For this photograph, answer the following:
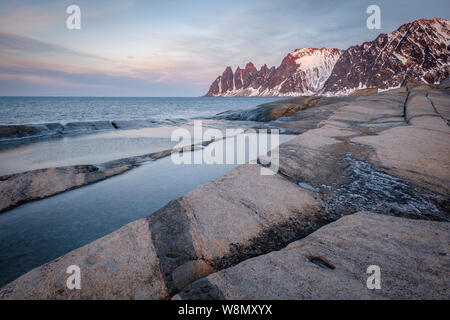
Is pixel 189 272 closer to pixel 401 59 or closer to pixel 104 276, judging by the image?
pixel 104 276

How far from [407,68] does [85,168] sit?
169 meters

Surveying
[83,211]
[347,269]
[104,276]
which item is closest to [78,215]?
[83,211]

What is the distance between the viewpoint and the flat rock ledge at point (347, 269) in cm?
184

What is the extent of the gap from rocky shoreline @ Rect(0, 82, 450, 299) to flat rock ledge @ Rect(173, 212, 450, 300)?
10 mm

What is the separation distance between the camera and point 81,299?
2.13 metres

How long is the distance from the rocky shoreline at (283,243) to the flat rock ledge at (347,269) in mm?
10

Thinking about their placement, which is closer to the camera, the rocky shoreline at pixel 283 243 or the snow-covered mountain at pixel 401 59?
the rocky shoreline at pixel 283 243

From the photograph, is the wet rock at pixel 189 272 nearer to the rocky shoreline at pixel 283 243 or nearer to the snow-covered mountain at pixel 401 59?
the rocky shoreline at pixel 283 243

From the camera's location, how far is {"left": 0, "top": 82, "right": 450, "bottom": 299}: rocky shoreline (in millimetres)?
1982

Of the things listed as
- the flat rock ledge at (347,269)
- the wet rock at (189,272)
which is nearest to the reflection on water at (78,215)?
the wet rock at (189,272)

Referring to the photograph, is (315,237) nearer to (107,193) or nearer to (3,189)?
(107,193)

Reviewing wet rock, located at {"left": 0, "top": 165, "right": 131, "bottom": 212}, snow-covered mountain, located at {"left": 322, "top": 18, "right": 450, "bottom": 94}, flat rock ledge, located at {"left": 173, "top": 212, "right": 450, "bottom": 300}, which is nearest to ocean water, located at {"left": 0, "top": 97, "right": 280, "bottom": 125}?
wet rock, located at {"left": 0, "top": 165, "right": 131, "bottom": 212}

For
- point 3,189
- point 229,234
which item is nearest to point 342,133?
point 229,234

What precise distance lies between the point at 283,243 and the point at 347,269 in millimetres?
908
